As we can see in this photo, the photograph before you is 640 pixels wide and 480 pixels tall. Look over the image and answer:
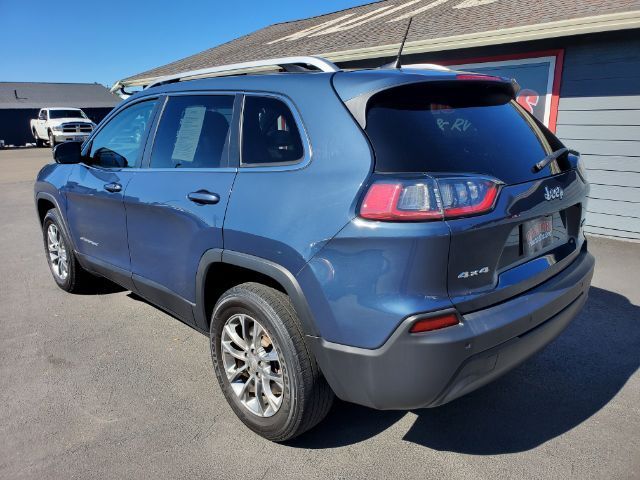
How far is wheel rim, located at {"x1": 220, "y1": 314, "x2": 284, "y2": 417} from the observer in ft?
8.38

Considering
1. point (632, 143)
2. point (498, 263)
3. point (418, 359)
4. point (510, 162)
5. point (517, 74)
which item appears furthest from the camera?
point (517, 74)

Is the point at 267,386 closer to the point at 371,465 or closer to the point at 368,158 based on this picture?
the point at 371,465

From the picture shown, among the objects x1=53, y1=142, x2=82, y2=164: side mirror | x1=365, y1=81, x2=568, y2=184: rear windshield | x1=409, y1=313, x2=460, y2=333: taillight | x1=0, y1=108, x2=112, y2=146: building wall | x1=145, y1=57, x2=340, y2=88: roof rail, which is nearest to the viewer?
x1=409, y1=313, x2=460, y2=333: taillight

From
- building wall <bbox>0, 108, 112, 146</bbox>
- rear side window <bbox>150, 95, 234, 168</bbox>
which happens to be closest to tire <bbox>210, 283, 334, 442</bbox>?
rear side window <bbox>150, 95, 234, 168</bbox>

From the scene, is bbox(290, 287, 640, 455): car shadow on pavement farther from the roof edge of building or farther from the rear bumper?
the roof edge of building

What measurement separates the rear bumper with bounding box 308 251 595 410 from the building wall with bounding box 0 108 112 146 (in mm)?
41177

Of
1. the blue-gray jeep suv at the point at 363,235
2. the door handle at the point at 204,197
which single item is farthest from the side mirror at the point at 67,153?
the door handle at the point at 204,197

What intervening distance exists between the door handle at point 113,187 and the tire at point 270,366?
4.44 ft

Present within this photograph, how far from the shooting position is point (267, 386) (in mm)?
2596

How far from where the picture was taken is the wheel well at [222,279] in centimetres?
264

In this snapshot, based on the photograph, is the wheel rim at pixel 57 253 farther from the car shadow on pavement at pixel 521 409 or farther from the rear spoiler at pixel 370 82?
the rear spoiler at pixel 370 82

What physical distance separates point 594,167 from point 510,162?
5.26 meters

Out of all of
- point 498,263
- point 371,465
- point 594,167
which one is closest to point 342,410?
point 371,465

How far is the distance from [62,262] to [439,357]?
13.5ft
